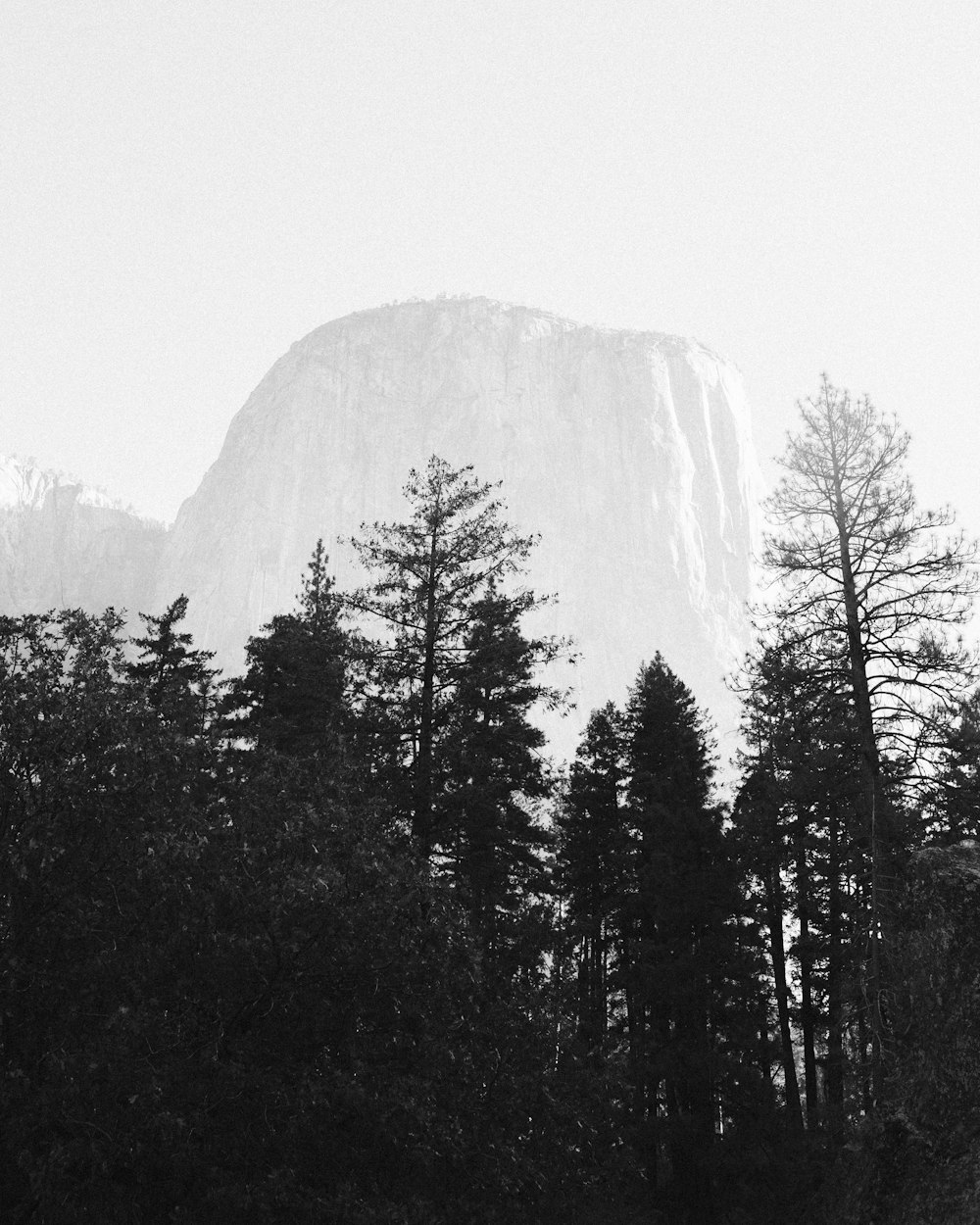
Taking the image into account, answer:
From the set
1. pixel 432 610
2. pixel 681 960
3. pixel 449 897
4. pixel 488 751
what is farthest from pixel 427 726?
pixel 681 960

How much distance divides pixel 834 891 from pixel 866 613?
772 cm

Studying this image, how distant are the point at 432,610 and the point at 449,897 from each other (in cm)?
696

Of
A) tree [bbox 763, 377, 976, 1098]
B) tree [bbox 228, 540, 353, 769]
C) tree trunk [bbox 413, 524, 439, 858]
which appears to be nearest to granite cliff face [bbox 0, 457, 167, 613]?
tree [bbox 228, 540, 353, 769]

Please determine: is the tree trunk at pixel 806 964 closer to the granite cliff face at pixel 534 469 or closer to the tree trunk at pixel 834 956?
the tree trunk at pixel 834 956

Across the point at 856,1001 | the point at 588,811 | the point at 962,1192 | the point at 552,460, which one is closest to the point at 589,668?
the point at 552,460

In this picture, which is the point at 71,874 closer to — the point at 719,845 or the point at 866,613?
the point at 866,613

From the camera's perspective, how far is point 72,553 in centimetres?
18638

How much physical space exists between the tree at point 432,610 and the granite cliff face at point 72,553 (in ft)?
547

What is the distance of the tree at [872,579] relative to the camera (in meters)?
14.6

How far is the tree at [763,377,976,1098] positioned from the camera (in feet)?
47.9

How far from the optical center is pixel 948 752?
14.7 meters

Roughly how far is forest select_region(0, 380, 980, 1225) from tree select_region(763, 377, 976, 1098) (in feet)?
0.22

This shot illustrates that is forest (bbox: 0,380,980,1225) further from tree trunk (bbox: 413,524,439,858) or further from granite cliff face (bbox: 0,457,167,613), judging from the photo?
granite cliff face (bbox: 0,457,167,613)

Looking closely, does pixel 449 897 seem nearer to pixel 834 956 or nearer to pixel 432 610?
pixel 432 610
